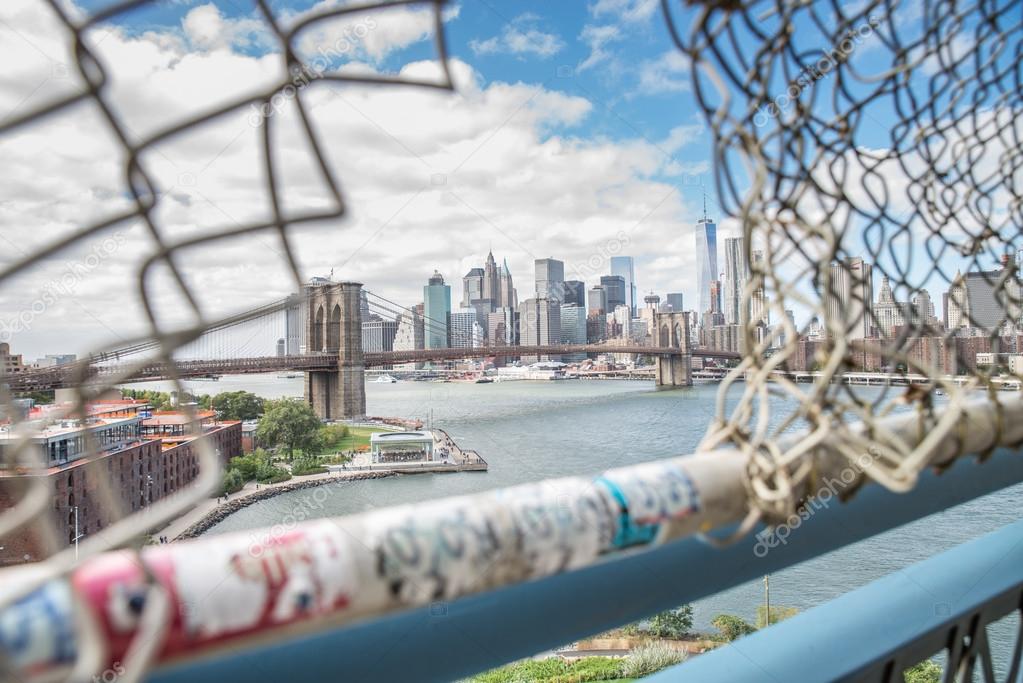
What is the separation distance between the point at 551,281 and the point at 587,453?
5584mm

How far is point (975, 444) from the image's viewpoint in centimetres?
42

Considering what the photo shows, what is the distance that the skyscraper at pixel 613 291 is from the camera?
658 inches

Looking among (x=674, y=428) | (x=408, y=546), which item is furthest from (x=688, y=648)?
(x=408, y=546)

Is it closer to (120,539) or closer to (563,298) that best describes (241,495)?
(563,298)

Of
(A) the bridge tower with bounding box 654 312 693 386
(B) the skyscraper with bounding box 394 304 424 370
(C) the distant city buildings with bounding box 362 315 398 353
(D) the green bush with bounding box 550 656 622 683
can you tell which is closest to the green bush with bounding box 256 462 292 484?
(C) the distant city buildings with bounding box 362 315 398 353

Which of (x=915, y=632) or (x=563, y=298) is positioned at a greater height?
(x=563, y=298)

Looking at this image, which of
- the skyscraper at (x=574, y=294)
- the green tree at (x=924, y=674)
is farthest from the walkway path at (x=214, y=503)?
the green tree at (x=924, y=674)

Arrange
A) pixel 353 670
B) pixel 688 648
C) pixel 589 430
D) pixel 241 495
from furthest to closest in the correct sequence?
pixel 589 430 < pixel 241 495 < pixel 688 648 < pixel 353 670

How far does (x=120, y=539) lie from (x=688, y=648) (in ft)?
20.2

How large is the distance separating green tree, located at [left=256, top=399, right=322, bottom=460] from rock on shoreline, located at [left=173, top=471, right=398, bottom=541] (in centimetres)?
72

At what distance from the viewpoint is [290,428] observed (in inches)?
413

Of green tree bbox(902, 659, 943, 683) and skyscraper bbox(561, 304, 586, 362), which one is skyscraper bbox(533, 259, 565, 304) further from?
green tree bbox(902, 659, 943, 683)

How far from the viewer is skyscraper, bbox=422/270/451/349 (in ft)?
45.2

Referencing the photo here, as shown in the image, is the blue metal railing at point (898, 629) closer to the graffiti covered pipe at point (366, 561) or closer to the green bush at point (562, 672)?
the graffiti covered pipe at point (366, 561)
